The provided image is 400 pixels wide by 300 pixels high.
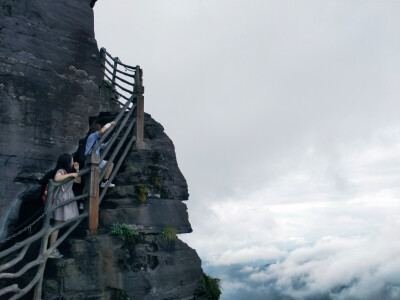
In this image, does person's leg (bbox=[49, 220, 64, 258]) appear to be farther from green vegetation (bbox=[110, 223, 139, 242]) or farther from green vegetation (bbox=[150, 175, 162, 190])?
green vegetation (bbox=[150, 175, 162, 190])

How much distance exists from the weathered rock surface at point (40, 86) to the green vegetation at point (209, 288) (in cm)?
519

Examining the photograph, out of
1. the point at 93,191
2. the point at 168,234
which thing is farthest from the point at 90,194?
the point at 168,234

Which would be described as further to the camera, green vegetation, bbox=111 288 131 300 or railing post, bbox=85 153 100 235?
railing post, bbox=85 153 100 235

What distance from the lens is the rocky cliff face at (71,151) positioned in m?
9.80

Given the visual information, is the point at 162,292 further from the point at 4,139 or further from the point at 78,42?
the point at 78,42

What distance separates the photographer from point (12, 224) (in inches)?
431

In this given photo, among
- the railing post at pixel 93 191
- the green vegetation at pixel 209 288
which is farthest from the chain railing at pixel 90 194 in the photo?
the green vegetation at pixel 209 288

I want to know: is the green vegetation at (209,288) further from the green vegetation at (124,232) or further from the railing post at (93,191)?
the railing post at (93,191)

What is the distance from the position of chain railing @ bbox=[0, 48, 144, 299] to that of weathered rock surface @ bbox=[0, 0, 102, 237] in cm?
104

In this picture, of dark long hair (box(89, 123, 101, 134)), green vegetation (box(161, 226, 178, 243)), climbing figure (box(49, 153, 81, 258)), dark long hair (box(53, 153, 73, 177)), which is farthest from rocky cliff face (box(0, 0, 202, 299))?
dark long hair (box(53, 153, 73, 177))

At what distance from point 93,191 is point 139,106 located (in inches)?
141

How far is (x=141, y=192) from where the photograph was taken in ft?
37.3

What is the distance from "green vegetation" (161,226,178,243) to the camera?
11328 mm

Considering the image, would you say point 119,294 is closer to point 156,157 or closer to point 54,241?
point 54,241
